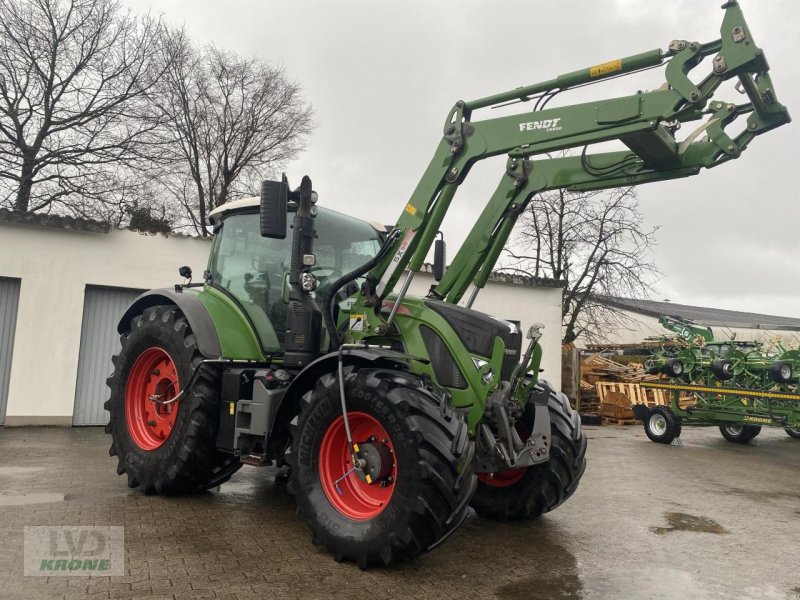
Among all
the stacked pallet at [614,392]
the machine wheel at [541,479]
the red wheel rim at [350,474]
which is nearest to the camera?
the red wheel rim at [350,474]

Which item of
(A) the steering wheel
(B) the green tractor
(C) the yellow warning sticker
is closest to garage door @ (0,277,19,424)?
(B) the green tractor

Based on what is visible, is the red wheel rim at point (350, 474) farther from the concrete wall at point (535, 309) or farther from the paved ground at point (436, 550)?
the concrete wall at point (535, 309)

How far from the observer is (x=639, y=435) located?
13.5m

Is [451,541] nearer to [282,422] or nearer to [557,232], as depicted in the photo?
[282,422]

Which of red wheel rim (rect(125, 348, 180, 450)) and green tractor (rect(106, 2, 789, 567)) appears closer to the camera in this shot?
green tractor (rect(106, 2, 789, 567))

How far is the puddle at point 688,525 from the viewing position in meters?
5.30

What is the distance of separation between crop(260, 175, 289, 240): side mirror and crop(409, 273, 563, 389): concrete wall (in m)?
9.46

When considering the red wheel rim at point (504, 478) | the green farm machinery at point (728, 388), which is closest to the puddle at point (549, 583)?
the red wheel rim at point (504, 478)

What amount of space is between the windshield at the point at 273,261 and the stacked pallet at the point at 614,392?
10924mm

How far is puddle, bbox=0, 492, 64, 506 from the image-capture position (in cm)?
508

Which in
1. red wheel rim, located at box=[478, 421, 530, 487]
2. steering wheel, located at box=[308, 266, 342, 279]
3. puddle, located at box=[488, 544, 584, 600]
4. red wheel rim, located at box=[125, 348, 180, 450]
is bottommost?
puddle, located at box=[488, 544, 584, 600]

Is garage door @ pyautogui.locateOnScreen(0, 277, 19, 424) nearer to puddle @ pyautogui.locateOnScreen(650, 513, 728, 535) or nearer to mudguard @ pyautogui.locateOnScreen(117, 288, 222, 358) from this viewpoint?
mudguard @ pyautogui.locateOnScreen(117, 288, 222, 358)

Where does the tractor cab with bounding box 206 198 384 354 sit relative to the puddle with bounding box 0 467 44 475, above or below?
above

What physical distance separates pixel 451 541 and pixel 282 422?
1.51m
